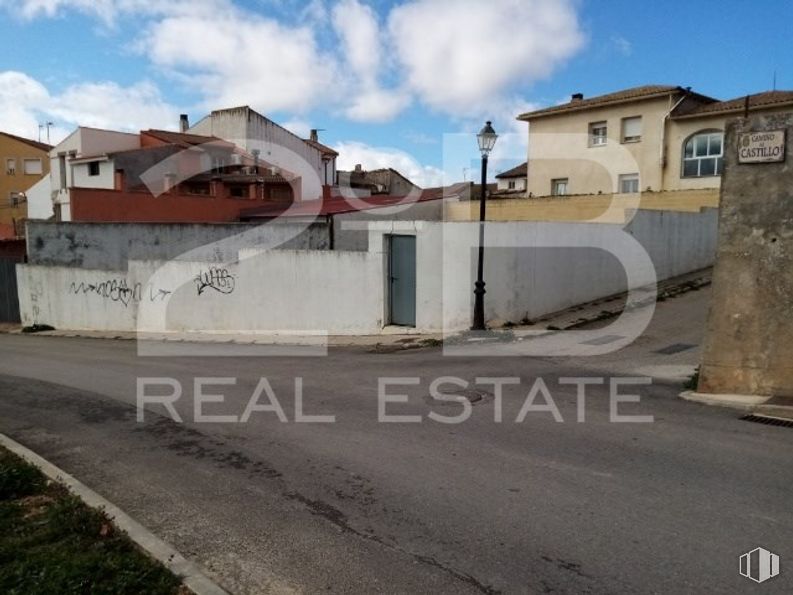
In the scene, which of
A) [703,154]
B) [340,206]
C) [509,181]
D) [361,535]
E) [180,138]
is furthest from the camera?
[509,181]

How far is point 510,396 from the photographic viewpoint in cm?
845

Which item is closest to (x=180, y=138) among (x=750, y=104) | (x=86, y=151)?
(x=86, y=151)

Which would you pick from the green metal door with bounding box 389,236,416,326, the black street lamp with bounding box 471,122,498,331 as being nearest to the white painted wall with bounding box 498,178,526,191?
the green metal door with bounding box 389,236,416,326

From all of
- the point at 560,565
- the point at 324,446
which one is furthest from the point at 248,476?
the point at 560,565

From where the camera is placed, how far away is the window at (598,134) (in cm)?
3194

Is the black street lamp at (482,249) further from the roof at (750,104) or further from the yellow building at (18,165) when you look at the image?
the yellow building at (18,165)

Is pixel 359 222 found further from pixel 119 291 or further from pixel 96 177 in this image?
pixel 96 177

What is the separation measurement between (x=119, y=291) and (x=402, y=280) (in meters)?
10.9

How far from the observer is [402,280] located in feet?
49.1

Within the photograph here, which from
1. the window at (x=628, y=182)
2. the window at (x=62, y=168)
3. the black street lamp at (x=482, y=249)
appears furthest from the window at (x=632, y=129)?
the window at (x=62, y=168)

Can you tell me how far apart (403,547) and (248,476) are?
6.59ft

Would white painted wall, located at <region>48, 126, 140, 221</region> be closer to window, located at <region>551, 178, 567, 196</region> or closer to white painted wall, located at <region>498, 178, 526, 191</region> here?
window, located at <region>551, 178, 567, 196</region>

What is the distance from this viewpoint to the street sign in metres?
7.43

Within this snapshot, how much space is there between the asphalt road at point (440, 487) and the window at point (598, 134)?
2536cm
